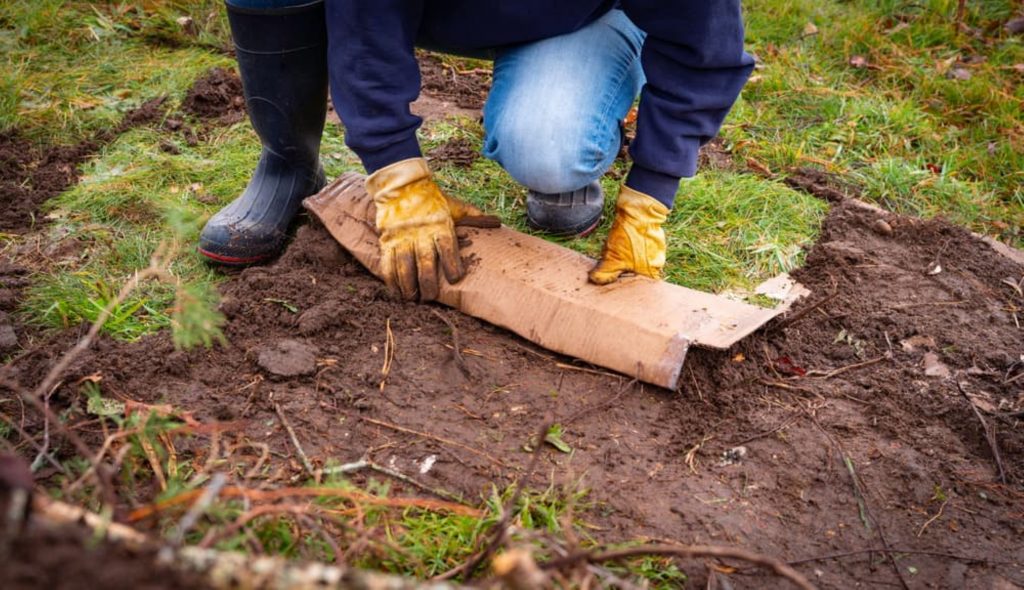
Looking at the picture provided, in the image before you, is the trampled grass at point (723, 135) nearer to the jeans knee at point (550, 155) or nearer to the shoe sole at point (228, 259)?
the shoe sole at point (228, 259)

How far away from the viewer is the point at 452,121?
9.93 feet

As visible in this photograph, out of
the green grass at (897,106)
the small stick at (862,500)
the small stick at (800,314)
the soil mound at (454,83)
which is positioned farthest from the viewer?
the soil mound at (454,83)

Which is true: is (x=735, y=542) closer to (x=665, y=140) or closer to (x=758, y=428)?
(x=758, y=428)

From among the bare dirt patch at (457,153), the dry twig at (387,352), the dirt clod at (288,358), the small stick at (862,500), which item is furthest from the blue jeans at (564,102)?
the small stick at (862,500)

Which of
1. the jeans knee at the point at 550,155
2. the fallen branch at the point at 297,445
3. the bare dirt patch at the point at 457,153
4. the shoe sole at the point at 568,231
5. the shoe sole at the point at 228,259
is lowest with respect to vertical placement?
the shoe sole at the point at 228,259

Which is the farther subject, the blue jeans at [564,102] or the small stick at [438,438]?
the blue jeans at [564,102]

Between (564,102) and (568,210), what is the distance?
1.24 ft

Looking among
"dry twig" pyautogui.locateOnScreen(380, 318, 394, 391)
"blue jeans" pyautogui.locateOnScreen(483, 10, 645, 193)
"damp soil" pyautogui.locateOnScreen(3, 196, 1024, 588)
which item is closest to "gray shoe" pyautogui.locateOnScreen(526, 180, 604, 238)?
"blue jeans" pyautogui.locateOnScreen(483, 10, 645, 193)

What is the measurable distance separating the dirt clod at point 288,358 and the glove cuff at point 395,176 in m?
0.46

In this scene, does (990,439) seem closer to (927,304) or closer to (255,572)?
(927,304)

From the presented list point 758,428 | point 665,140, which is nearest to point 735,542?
point 758,428

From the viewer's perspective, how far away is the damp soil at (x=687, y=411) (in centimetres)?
160

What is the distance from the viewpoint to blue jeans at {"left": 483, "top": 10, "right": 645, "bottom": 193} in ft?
7.04

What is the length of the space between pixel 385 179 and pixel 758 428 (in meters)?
1.13
